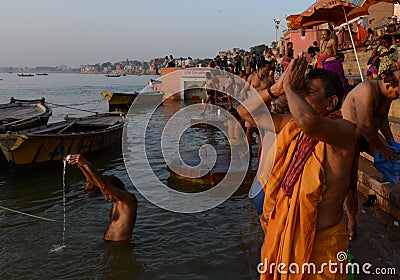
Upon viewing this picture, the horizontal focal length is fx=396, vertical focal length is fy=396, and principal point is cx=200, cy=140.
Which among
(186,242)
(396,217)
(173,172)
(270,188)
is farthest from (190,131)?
(270,188)

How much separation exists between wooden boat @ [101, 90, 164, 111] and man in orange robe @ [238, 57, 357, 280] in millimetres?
26788

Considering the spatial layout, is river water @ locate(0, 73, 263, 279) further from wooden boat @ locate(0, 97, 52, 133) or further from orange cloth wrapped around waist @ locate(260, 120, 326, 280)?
wooden boat @ locate(0, 97, 52, 133)

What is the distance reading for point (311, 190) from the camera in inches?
84.9

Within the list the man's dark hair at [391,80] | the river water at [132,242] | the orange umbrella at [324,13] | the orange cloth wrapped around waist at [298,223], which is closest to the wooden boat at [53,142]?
the river water at [132,242]

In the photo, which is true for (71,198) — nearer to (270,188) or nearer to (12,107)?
(270,188)

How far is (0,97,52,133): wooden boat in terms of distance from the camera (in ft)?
40.8

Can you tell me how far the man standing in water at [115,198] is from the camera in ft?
14.5

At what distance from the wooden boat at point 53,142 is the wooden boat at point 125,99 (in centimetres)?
1539

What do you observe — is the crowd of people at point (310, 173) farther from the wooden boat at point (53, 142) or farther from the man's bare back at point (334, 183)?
the wooden boat at point (53, 142)

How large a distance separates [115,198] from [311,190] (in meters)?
3.23

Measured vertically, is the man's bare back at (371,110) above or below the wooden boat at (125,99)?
above

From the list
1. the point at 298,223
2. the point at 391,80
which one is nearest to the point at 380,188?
the point at 391,80

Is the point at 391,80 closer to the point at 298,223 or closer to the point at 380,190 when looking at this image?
the point at 380,190

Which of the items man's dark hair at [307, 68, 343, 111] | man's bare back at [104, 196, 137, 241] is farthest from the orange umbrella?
man's dark hair at [307, 68, 343, 111]
